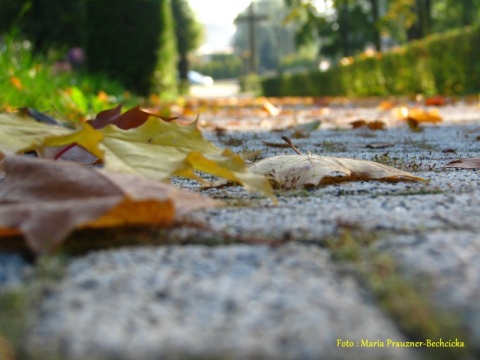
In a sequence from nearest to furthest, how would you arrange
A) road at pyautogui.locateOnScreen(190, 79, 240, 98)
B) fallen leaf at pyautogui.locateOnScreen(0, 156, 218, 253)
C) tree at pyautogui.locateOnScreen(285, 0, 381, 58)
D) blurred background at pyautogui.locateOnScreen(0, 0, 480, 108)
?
fallen leaf at pyautogui.locateOnScreen(0, 156, 218, 253) < blurred background at pyautogui.locateOnScreen(0, 0, 480, 108) < tree at pyautogui.locateOnScreen(285, 0, 381, 58) < road at pyautogui.locateOnScreen(190, 79, 240, 98)

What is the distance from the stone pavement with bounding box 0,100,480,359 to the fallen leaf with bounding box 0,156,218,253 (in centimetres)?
4

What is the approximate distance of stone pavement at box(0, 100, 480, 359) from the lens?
1.91 ft

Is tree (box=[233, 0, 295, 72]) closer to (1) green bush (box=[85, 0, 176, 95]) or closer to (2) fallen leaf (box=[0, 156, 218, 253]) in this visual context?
(1) green bush (box=[85, 0, 176, 95])

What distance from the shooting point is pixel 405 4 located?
16.0 meters

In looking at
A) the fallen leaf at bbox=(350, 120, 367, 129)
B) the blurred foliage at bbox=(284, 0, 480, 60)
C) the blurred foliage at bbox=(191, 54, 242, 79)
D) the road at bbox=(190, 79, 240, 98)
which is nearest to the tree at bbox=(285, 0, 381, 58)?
the blurred foliage at bbox=(284, 0, 480, 60)

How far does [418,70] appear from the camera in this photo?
11734 millimetres

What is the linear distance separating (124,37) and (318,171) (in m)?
9.31

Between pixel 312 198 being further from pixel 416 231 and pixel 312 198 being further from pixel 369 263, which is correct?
pixel 369 263

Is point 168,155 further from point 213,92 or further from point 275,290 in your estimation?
point 213,92

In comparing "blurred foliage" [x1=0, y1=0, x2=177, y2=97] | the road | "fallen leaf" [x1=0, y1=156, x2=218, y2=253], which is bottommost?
the road

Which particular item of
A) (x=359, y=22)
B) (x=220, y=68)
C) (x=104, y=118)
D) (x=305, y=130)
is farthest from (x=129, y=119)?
(x=220, y=68)

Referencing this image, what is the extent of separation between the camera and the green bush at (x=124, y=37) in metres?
10.2

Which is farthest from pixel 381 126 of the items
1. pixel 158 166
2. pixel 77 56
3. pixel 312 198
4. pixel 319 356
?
pixel 77 56

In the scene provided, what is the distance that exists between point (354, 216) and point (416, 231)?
141mm
